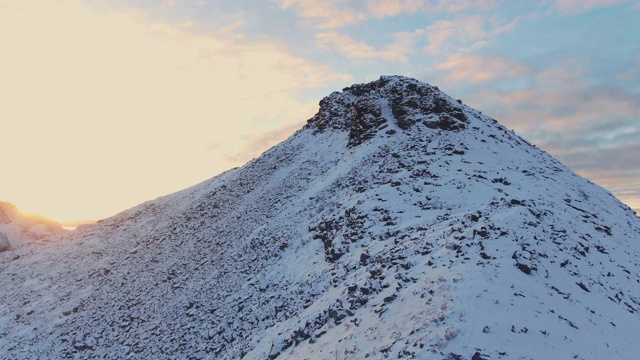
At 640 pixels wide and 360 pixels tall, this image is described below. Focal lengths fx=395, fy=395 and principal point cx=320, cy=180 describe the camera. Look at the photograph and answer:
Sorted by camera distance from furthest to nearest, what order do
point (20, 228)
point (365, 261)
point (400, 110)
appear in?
point (20, 228) → point (400, 110) → point (365, 261)

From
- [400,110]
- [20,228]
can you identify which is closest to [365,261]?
[400,110]

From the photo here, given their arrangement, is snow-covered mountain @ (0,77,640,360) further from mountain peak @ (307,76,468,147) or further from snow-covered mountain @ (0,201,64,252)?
snow-covered mountain @ (0,201,64,252)

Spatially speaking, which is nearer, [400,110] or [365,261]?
[365,261]

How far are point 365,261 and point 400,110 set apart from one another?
22.6 meters

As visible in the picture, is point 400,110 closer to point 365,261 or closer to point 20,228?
point 365,261

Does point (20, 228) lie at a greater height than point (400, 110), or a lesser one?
lesser

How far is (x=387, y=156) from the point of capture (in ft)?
101

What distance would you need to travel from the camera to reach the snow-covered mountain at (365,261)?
11938mm

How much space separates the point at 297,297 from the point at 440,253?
7.73 m

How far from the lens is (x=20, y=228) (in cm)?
5112

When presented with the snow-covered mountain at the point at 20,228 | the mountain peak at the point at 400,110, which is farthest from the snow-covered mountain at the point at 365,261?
the snow-covered mountain at the point at 20,228

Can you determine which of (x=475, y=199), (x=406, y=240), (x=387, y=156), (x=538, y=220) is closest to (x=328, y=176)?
(x=387, y=156)

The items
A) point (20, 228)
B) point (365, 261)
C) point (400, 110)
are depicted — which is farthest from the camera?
point (20, 228)

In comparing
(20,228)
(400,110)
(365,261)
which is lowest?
(365,261)
